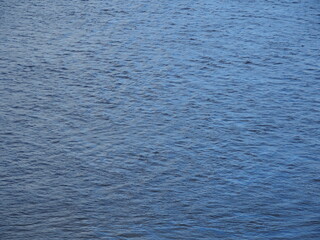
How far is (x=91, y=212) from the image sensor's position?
1233 centimetres

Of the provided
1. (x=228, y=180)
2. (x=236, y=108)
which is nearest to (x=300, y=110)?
(x=236, y=108)

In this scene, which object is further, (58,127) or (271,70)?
(271,70)

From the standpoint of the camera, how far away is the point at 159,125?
53.1 ft

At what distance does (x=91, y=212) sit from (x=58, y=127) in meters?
4.09

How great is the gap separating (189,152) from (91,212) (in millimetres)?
3413

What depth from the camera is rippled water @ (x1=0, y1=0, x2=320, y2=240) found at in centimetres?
1229

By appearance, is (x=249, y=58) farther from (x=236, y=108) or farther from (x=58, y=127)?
(x=58, y=127)

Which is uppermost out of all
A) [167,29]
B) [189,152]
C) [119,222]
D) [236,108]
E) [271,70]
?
[167,29]

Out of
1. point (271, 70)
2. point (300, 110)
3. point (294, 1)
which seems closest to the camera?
point (300, 110)

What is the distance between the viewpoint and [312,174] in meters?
13.9

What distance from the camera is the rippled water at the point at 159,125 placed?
40.3 ft

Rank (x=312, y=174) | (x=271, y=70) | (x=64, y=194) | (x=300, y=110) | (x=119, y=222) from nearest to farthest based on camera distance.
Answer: (x=119, y=222) < (x=64, y=194) < (x=312, y=174) < (x=300, y=110) < (x=271, y=70)

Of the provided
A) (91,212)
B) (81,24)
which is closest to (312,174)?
(91,212)

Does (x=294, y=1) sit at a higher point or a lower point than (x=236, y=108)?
higher
